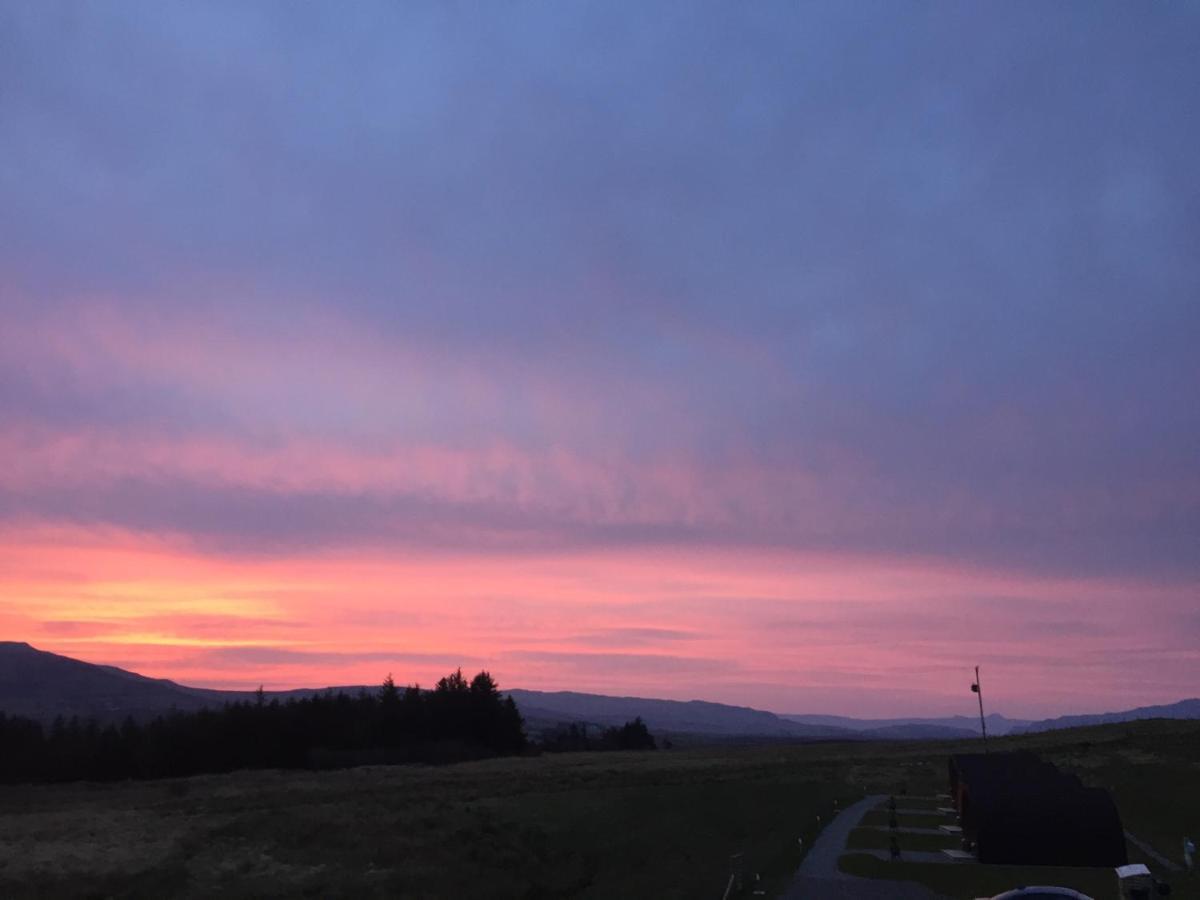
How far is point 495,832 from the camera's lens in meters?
48.5

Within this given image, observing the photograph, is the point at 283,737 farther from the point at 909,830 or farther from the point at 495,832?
the point at 909,830

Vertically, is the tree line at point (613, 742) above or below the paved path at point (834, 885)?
above

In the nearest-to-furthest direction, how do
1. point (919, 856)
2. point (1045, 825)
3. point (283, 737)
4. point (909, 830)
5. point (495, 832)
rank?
point (1045, 825)
point (919, 856)
point (909, 830)
point (495, 832)
point (283, 737)

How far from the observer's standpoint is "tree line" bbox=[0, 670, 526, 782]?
109562mm

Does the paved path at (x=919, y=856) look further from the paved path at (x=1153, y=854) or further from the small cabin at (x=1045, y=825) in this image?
the paved path at (x=1153, y=854)

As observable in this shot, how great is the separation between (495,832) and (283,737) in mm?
75436

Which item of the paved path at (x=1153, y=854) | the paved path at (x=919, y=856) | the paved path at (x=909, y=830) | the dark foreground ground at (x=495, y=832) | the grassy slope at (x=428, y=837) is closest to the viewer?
the paved path at (x=1153, y=854)

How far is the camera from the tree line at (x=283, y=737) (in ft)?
359

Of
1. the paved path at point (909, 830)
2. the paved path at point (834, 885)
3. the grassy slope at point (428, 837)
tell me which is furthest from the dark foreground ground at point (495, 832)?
the paved path at point (909, 830)

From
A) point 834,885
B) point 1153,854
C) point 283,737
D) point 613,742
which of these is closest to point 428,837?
point 834,885

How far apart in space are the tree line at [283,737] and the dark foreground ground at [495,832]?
2627 centimetres

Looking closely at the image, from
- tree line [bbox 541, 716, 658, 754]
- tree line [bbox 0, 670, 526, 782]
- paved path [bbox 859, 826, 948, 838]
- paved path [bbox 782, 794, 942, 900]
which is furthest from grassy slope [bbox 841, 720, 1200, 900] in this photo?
tree line [bbox 541, 716, 658, 754]

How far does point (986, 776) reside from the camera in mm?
39125

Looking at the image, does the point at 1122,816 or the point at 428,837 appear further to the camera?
the point at 1122,816
